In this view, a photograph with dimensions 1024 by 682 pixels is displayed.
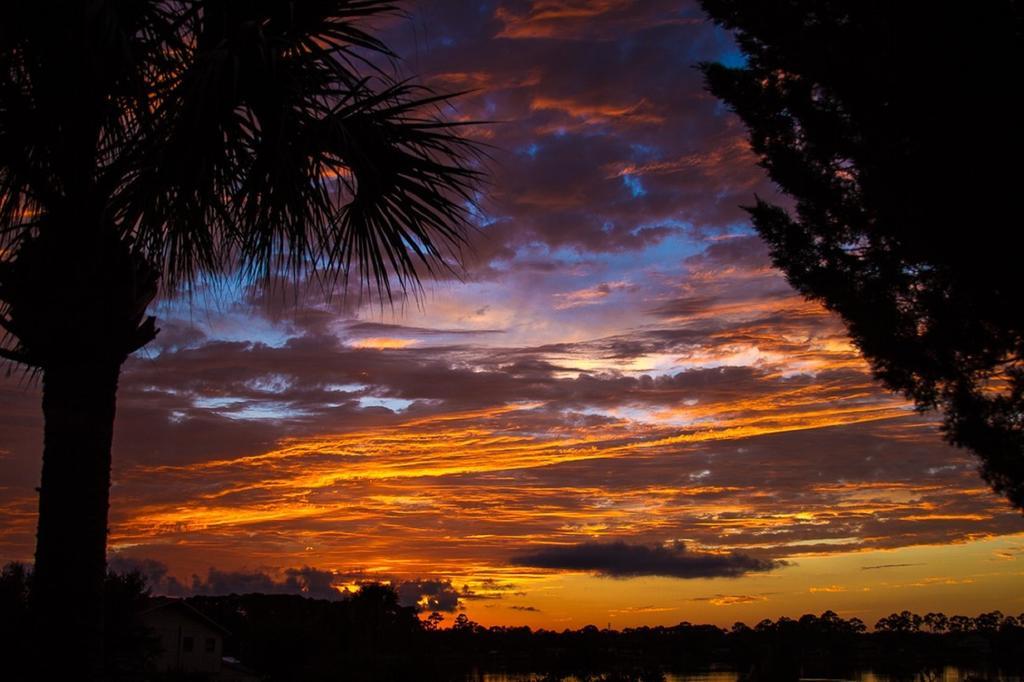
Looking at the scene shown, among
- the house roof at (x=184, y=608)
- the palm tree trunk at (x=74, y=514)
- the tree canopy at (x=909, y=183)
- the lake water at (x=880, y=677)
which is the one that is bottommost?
the lake water at (x=880, y=677)

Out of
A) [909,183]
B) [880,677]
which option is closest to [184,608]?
[880,677]

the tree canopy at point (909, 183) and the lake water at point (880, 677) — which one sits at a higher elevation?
the tree canopy at point (909, 183)

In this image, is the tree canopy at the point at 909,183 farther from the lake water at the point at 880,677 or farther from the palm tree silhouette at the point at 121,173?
the lake water at the point at 880,677

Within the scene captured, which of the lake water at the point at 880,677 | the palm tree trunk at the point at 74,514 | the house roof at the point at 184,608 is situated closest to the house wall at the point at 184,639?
the house roof at the point at 184,608

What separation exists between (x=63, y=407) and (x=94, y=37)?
2.24 metres

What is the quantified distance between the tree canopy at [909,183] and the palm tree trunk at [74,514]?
593 cm

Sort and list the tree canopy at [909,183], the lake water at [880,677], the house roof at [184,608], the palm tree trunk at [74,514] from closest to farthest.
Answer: the palm tree trunk at [74,514]
the tree canopy at [909,183]
the lake water at [880,677]
the house roof at [184,608]

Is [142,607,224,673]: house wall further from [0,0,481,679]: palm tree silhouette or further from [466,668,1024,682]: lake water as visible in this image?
[0,0,481,679]: palm tree silhouette

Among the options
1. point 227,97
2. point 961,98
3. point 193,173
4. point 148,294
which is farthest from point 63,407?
point 961,98

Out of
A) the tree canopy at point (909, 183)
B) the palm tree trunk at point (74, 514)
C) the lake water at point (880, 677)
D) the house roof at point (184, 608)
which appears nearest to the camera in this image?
the palm tree trunk at point (74, 514)

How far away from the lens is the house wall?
121 feet

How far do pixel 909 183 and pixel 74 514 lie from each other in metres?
6.24

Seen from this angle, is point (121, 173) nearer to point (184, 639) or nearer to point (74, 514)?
point (74, 514)

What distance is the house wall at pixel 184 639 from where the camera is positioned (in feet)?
121
